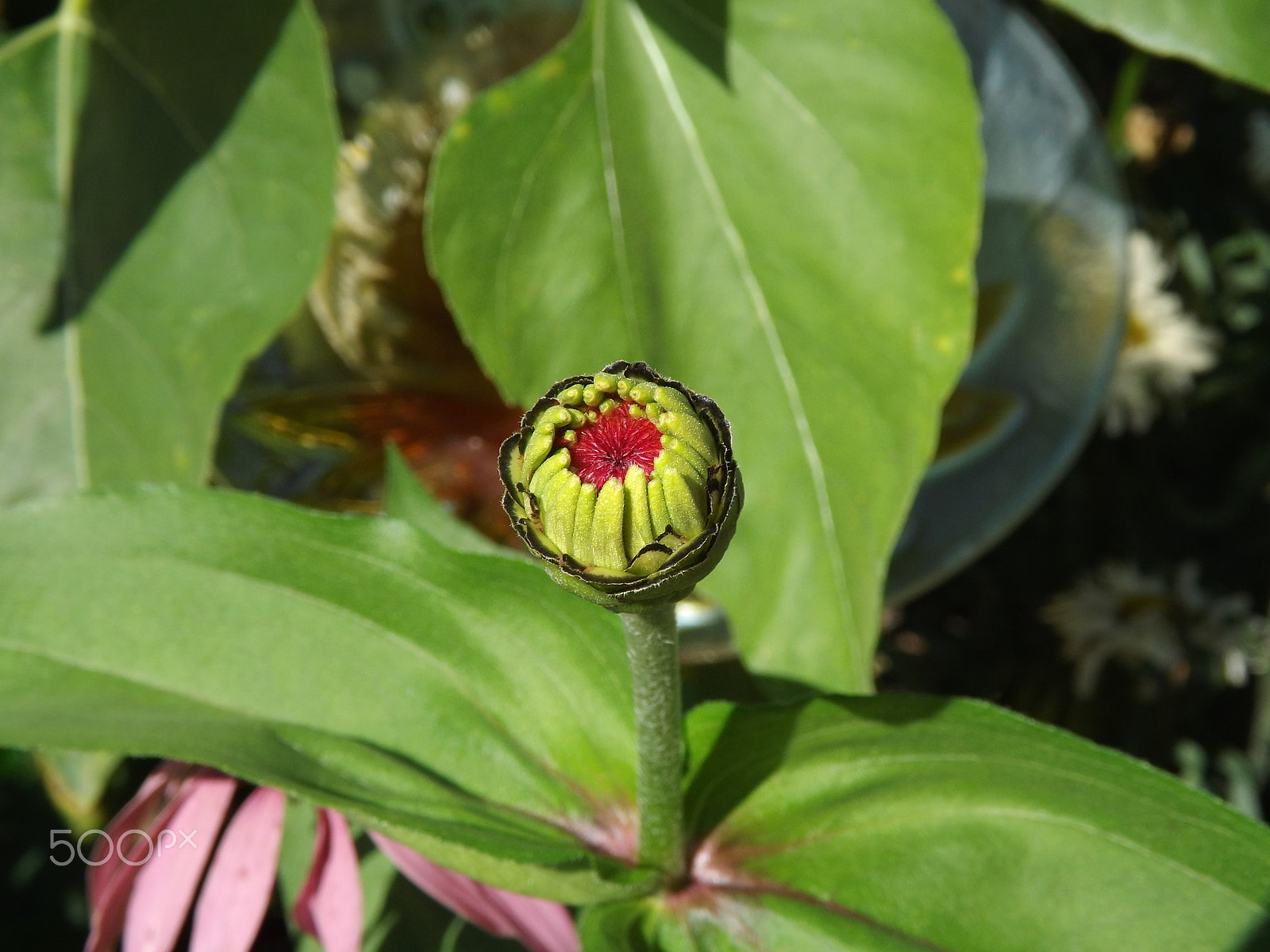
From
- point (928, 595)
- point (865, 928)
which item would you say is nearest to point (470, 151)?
point (865, 928)

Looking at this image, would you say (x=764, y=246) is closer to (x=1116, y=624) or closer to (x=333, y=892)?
(x=333, y=892)

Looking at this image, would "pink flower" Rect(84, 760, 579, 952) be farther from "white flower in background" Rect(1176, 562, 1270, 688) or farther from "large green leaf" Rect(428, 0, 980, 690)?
"white flower in background" Rect(1176, 562, 1270, 688)

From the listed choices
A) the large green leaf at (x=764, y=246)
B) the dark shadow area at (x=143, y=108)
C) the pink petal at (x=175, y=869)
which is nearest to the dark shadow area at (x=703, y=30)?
the large green leaf at (x=764, y=246)

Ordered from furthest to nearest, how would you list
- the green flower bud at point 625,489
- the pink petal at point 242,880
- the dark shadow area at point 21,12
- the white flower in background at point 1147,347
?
the white flower in background at point 1147,347 < the dark shadow area at point 21,12 < the pink petal at point 242,880 < the green flower bud at point 625,489

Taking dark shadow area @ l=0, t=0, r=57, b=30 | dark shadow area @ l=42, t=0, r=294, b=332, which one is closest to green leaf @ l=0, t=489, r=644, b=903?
dark shadow area @ l=42, t=0, r=294, b=332

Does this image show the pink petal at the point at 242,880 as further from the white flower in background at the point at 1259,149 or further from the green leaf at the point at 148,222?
the white flower in background at the point at 1259,149

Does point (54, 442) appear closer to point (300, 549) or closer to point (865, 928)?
point (300, 549)
